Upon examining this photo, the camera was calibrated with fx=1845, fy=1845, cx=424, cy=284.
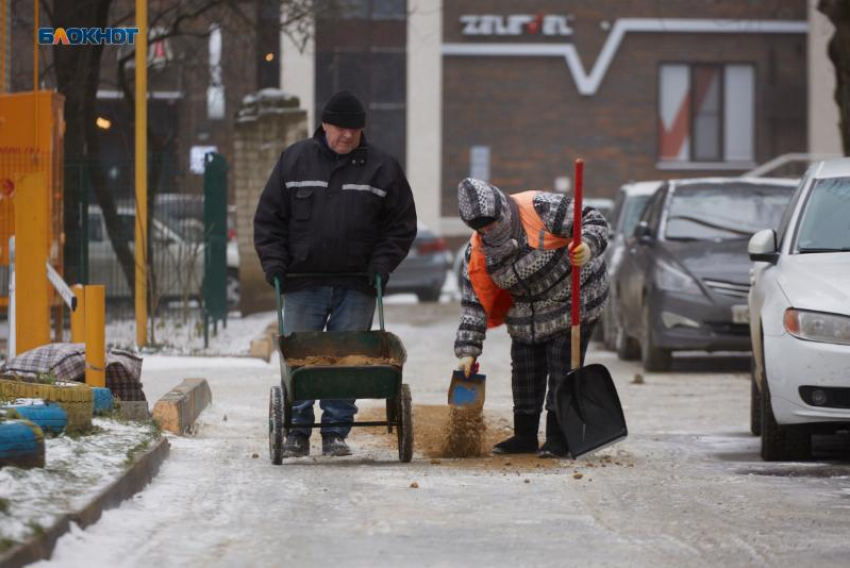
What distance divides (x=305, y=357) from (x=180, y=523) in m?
2.17

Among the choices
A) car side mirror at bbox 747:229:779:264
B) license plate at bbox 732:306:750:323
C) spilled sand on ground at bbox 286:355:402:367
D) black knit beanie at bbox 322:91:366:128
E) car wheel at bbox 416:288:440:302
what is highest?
black knit beanie at bbox 322:91:366:128

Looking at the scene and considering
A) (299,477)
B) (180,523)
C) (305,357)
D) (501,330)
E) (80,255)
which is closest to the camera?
(180,523)

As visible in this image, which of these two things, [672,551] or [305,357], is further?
[305,357]

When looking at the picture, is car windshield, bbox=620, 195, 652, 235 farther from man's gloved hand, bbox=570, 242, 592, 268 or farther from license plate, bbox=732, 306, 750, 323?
man's gloved hand, bbox=570, 242, 592, 268

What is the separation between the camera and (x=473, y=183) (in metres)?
9.12

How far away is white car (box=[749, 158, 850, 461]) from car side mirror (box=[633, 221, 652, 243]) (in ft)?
18.6

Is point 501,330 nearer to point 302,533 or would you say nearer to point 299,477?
point 299,477

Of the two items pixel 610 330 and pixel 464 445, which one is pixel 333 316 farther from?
pixel 610 330

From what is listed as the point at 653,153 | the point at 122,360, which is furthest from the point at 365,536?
the point at 653,153

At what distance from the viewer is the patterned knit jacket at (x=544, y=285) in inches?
373

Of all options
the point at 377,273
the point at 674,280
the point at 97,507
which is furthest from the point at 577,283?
the point at 674,280

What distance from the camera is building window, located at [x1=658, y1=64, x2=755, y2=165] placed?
4438 cm

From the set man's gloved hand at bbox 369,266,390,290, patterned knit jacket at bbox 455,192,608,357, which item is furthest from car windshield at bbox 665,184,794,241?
man's gloved hand at bbox 369,266,390,290

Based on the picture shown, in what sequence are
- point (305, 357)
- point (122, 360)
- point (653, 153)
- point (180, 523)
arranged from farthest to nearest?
point (653, 153) < point (122, 360) < point (305, 357) < point (180, 523)
